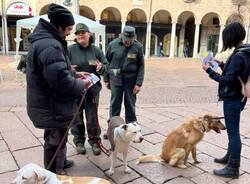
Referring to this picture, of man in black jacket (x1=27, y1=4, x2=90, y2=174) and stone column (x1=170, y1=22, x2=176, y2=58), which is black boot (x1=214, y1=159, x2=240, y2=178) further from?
stone column (x1=170, y1=22, x2=176, y2=58)

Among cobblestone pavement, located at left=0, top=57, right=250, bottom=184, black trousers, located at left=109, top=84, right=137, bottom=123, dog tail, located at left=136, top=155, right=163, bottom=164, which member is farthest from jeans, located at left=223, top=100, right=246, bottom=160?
black trousers, located at left=109, top=84, right=137, bottom=123

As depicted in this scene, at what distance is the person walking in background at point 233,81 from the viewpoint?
352cm

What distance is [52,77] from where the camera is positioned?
287cm

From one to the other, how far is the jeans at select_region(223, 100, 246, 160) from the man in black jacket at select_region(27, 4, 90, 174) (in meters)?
1.78

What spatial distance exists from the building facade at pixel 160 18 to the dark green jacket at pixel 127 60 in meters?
23.1

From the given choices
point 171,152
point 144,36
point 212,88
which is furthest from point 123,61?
point 144,36

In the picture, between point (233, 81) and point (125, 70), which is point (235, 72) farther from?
point (125, 70)

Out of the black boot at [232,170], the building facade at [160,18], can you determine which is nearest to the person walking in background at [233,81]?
the black boot at [232,170]

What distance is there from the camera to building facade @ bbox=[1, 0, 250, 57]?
26906 mm

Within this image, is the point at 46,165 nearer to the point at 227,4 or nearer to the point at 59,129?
the point at 59,129

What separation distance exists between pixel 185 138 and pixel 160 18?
31.3m

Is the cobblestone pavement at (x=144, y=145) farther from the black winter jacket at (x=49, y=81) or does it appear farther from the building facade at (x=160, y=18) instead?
the building facade at (x=160, y=18)

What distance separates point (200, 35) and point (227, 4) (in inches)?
194

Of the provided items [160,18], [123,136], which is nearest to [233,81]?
[123,136]
